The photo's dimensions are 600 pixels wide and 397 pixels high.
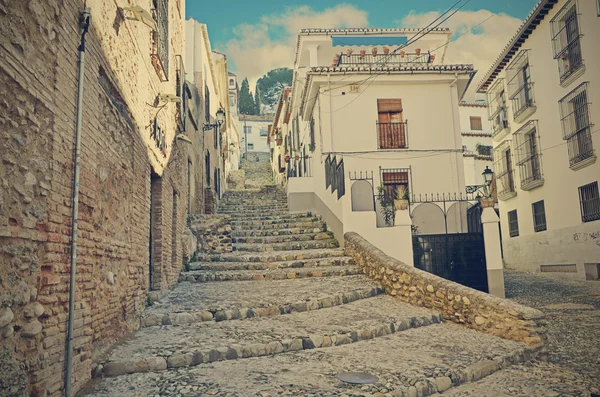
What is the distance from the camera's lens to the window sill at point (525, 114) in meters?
15.4

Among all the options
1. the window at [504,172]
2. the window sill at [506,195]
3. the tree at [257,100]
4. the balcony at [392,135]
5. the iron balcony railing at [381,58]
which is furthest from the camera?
the tree at [257,100]

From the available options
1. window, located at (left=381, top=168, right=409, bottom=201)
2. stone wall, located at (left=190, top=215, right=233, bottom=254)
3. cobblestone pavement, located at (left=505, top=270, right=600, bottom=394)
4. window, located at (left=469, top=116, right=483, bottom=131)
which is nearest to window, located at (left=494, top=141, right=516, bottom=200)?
cobblestone pavement, located at (left=505, top=270, right=600, bottom=394)

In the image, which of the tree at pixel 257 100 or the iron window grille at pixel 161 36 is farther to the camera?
the tree at pixel 257 100

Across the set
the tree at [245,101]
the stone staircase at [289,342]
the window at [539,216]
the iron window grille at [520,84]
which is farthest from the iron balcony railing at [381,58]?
the tree at [245,101]

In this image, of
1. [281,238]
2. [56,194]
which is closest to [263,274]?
[281,238]

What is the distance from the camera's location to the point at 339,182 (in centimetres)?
1090

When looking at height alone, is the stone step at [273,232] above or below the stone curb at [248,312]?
above

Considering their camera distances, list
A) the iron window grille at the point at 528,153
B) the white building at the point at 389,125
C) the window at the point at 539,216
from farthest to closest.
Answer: the iron window grille at the point at 528,153, the window at the point at 539,216, the white building at the point at 389,125

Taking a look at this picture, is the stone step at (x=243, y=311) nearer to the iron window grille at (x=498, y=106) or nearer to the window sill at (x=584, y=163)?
the window sill at (x=584, y=163)

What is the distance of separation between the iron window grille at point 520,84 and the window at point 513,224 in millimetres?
3913

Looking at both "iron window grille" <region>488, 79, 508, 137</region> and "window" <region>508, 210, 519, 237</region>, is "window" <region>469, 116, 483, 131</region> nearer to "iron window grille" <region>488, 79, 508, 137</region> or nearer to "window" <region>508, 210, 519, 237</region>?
"iron window grille" <region>488, 79, 508, 137</region>

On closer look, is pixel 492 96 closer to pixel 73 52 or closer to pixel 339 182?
pixel 339 182

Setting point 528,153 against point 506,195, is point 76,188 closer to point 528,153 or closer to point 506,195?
point 528,153

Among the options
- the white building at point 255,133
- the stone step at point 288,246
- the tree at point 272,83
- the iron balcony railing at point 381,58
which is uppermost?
the tree at point 272,83
